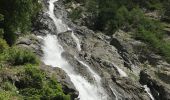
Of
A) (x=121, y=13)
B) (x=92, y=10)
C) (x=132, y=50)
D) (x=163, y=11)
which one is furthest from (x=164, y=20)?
(x=132, y=50)

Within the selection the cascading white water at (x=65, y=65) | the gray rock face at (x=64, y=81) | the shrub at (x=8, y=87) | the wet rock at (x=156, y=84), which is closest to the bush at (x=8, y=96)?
the shrub at (x=8, y=87)

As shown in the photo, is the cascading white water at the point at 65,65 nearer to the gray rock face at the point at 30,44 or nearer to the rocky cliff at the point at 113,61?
the rocky cliff at the point at 113,61

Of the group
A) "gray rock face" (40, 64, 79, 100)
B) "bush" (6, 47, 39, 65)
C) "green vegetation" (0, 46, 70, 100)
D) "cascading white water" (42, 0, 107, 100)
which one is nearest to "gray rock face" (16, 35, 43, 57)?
"cascading white water" (42, 0, 107, 100)

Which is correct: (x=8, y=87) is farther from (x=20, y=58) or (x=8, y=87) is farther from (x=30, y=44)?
(x=30, y=44)

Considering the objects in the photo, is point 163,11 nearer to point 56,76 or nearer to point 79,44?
point 79,44

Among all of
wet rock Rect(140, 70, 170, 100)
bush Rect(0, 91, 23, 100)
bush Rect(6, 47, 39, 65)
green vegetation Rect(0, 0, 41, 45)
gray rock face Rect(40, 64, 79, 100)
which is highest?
green vegetation Rect(0, 0, 41, 45)

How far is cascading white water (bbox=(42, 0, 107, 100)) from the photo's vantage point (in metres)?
44.3

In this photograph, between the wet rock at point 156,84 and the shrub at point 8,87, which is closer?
the shrub at point 8,87

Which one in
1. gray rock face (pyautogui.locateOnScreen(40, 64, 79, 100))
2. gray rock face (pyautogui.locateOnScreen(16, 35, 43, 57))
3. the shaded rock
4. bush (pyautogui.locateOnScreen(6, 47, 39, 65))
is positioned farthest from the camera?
the shaded rock

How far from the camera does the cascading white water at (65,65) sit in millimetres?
44344

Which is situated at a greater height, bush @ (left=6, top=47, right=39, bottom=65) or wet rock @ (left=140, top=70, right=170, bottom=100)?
bush @ (left=6, top=47, right=39, bottom=65)

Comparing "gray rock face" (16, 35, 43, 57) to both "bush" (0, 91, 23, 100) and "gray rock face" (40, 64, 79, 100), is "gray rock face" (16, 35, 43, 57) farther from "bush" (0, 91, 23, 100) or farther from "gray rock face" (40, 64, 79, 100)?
"bush" (0, 91, 23, 100)

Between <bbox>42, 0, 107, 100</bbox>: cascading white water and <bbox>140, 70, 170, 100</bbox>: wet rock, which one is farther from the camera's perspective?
<bbox>140, 70, 170, 100</bbox>: wet rock

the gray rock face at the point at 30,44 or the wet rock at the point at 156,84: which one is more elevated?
the gray rock face at the point at 30,44
